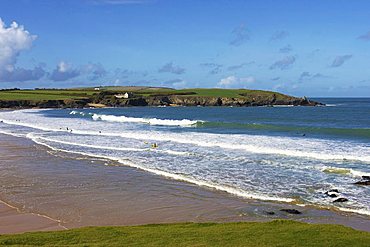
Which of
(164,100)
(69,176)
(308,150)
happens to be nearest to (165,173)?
(69,176)

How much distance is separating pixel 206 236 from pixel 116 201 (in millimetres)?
7670

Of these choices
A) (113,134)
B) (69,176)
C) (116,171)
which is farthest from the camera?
(113,134)

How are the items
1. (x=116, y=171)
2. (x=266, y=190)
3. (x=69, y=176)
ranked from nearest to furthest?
(x=266, y=190) < (x=69, y=176) < (x=116, y=171)

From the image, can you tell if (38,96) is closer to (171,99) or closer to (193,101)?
(171,99)

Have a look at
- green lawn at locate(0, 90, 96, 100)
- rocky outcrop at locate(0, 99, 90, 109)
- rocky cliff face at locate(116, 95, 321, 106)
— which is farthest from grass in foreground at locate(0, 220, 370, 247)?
rocky cliff face at locate(116, 95, 321, 106)

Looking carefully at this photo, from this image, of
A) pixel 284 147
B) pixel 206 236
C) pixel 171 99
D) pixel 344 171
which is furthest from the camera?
pixel 171 99

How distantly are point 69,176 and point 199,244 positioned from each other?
14538 millimetres

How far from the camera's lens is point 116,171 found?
24.3m

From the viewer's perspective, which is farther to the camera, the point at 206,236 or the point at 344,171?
the point at 344,171

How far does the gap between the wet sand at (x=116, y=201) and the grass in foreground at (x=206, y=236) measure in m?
2.95

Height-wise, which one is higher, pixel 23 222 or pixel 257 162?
pixel 257 162

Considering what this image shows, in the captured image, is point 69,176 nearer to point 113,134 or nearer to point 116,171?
point 116,171

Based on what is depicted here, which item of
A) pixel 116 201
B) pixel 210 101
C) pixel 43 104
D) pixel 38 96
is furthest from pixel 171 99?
pixel 116 201

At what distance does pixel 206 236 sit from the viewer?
34.6 feet
